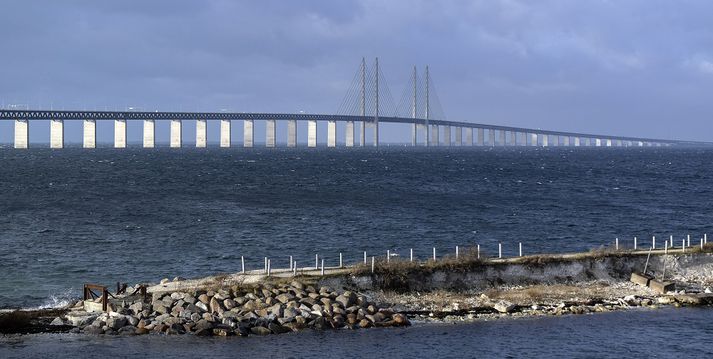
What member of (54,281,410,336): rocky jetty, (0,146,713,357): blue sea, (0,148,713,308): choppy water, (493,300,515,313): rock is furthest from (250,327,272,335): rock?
(0,148,713,308): choppy water

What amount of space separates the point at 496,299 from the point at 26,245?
90.8 ft

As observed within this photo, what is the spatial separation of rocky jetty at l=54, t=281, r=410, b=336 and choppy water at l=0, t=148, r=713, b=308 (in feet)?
22.0

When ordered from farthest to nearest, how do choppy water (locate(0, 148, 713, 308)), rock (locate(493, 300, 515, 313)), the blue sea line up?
choppy water (locate(0, 148, 713, 308)), rock (locate(493, 300, 515, 313)), the blue sea

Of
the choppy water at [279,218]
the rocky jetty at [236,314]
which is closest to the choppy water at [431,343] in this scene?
the rocky jetty at [236,314]

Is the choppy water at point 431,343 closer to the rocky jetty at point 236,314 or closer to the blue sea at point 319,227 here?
the blue sea at point 319,227

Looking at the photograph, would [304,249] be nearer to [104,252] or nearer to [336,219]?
[104,252]

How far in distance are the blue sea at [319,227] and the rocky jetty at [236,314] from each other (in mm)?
867

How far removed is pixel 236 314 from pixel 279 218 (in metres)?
35.2

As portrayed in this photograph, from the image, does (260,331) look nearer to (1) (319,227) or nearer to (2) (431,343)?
(2) (431,343)

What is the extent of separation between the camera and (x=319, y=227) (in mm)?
60250

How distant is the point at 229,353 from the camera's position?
27062 mm

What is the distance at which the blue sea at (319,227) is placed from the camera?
29473 mm

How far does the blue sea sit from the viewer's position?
29.5 m

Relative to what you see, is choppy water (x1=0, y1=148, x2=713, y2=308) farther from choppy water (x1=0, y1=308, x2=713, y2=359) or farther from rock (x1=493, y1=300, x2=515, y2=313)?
rock (x1=493, y1=300, x2=515, y2=313)
